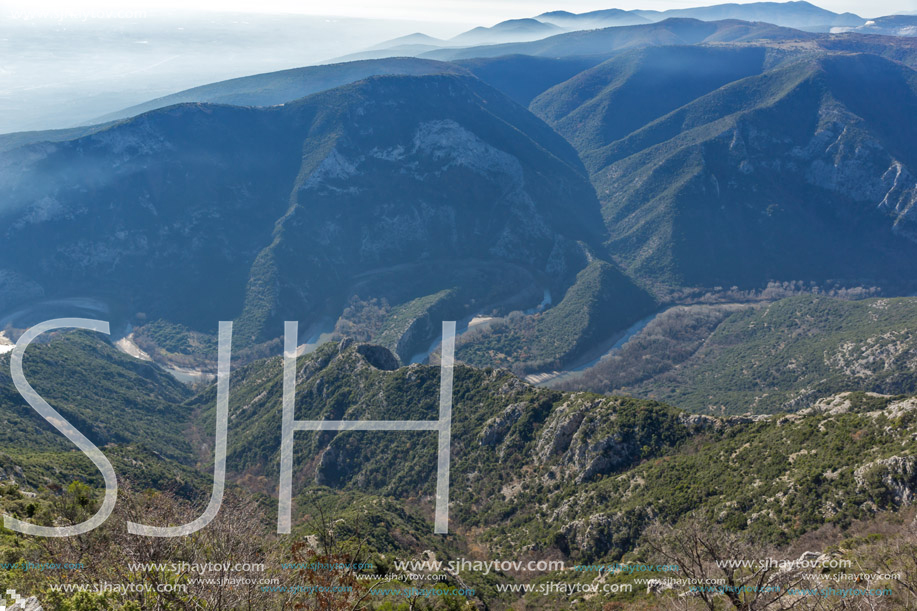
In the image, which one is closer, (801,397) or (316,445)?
(316,445)

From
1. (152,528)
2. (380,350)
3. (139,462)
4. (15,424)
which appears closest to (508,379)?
(380,350)

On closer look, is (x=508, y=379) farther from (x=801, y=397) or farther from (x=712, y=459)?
(x=801, y=397)

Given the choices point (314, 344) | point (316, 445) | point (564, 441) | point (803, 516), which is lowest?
point (314, 344)

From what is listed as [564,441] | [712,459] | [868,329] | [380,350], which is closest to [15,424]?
[380,350]

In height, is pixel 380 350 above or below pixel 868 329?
above

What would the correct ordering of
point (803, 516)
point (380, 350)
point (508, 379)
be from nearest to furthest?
point (803, 516), point (508, 379), point (380, 350)

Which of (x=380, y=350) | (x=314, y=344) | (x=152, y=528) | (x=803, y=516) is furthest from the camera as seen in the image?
Answer: (x=314, y=344)

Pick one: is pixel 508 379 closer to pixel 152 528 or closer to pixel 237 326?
pixel 152 528

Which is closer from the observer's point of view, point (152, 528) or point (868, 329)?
point (152, 528)

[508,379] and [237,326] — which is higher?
[508,379]
